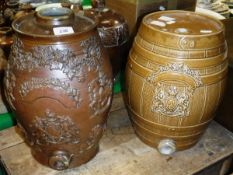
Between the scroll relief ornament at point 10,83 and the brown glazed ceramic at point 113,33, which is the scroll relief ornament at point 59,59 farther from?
the brown glazed ceramic at point 113,33

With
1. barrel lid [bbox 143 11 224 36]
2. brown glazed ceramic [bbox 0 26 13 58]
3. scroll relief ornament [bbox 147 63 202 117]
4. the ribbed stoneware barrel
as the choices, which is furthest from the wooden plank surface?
barrel lid [bbox 143 11 224 36]

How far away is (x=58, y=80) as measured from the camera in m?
0.77

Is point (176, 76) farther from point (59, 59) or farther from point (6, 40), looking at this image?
point (6, 40)

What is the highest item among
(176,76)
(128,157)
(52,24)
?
(52,24)

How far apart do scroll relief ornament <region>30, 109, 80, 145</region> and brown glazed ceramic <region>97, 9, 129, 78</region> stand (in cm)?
39

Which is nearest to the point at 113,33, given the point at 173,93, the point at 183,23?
the point at 183,23

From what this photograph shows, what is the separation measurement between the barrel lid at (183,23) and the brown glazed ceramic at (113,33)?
17 centimetres

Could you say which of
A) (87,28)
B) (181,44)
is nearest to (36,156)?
(87,28)

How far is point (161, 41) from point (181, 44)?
57 millimetres

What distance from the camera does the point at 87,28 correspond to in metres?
0.81

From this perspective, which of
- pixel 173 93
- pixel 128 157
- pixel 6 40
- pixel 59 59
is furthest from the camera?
pixel 6 40

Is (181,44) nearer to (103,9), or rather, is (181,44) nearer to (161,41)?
(161,41)

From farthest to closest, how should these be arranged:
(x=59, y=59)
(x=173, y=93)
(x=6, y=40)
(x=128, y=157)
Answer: (x=6, y=40) < (x=128, y=157) < (x=173, y=93) < (x=59, y=59)

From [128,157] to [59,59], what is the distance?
41cm
